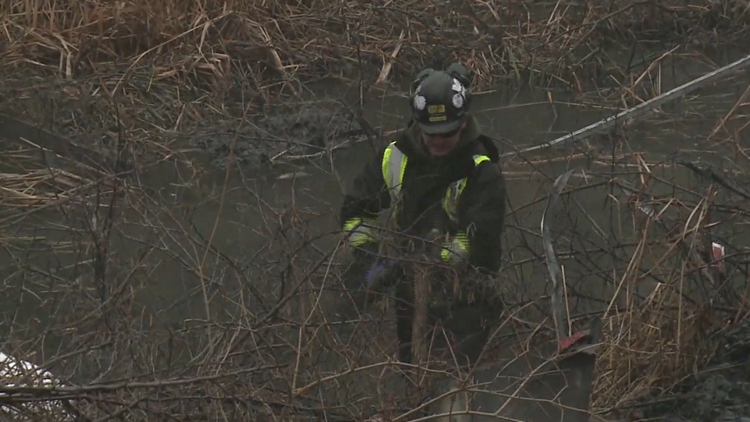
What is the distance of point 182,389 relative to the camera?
13.9 feet


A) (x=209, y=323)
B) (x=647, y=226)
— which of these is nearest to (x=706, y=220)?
(x=647, y=226)

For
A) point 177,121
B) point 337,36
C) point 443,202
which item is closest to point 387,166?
point 443,202

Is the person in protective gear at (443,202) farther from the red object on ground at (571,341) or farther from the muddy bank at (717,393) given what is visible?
the muddy bank at (717,393)

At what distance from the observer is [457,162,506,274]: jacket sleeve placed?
4.90m

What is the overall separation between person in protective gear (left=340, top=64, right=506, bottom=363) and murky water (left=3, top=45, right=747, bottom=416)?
0.78 feet

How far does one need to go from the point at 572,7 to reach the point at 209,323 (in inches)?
289

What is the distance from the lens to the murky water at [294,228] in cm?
505

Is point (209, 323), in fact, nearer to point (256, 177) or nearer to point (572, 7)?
point (256, 177)

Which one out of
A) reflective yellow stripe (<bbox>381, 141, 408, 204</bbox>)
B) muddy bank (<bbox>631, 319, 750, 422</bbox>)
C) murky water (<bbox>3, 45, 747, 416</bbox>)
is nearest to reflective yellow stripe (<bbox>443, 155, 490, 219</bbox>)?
reflective yellow stripe (<bbox>381, 141, 408, 204</bbox>)

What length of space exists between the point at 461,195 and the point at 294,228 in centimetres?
66

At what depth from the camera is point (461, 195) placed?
16.4 ft

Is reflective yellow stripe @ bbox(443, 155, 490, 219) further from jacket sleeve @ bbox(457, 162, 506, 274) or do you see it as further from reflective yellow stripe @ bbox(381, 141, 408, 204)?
reflective yellow stripe @ bbox(381, 141, 408, 204)

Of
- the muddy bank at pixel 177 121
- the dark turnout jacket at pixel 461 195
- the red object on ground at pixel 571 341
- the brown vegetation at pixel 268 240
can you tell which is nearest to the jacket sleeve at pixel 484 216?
the dark turnout jacket at pixel 461 195

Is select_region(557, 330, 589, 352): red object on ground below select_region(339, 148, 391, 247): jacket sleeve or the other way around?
below
